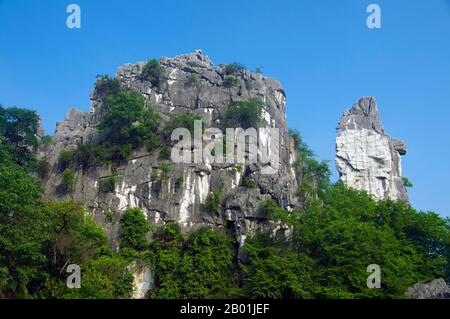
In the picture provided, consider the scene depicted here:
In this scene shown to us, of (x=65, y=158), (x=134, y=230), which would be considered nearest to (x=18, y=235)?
(x=134, y=230)

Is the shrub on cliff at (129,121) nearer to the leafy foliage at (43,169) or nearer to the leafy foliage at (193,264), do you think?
the leafy foliage at (43,169)

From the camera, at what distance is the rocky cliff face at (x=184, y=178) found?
27.0 metres

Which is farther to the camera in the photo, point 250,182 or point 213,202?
point 250,182

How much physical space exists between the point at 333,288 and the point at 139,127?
49.1 ft

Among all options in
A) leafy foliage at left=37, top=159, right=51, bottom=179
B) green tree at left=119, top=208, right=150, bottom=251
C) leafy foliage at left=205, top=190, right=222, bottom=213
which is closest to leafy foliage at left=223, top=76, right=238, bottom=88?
leafy foliage at left=205, top=190, right=222, bottom=213

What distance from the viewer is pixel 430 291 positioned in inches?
851

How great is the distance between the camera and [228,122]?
3119cm

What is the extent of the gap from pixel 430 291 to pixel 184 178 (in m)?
13.5

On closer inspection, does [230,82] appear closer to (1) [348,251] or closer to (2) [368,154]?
(2) [368,154]

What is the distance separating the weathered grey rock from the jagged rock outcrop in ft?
52.8

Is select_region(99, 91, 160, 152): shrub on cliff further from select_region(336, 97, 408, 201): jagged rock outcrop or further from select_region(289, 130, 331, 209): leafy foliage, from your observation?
select_region(336, 97, 408, 201): jagged rock outcrop

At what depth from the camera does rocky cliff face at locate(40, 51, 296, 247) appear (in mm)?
27047
